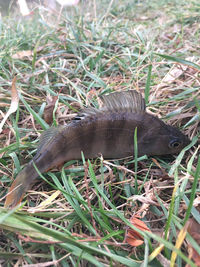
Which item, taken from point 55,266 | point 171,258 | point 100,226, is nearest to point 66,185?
point 100,226

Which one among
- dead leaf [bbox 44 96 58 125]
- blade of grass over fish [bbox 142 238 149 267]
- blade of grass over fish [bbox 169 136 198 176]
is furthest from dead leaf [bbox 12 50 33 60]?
blade of grass over fish [bbox 142 238 149 267]

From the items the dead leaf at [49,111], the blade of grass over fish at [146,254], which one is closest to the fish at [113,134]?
the dead leaf at [49,111]

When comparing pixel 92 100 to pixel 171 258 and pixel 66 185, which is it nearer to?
pixel 66 185

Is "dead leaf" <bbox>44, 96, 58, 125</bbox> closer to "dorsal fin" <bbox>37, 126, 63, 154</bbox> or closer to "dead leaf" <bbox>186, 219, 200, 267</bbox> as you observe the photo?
"dorsal fin" <bbox>37, 126, 63, 154</bbox>

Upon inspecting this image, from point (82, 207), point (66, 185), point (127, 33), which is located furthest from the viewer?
point (127, 33)

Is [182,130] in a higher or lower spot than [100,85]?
lower

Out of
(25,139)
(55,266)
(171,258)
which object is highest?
(25,139)

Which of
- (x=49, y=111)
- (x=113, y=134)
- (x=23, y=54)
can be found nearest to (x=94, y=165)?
(x=113, y=134)

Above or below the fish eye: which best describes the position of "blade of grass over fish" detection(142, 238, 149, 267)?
below
